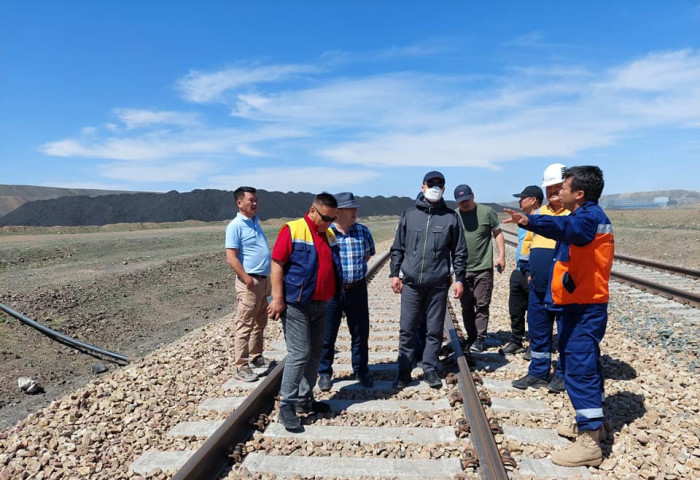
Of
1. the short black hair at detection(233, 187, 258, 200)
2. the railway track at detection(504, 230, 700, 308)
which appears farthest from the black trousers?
the railway track at detection(504, 230, 700, 308)

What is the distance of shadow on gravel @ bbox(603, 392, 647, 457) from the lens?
152 inches

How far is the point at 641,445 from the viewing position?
3586 mm

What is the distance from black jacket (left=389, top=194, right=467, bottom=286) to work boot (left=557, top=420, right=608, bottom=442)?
1631mm

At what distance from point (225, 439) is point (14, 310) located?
22.6ft

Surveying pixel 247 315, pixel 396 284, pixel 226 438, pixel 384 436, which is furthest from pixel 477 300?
pixel 226 438

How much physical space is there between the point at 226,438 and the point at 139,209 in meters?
51.1

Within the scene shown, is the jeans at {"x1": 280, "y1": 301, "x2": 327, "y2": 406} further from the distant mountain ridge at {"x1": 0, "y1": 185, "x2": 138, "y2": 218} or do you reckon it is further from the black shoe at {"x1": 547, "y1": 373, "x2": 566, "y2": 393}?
the distant mountain ridge at {"x1": 0, "y1": 185, "x2": 138, "y2": 218}

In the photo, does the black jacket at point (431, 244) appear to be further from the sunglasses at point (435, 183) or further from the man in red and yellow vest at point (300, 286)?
the man in red and yellow vest at point (300, 286)

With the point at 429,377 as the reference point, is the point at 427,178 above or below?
above

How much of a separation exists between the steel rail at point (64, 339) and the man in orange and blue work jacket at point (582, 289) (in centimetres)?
581

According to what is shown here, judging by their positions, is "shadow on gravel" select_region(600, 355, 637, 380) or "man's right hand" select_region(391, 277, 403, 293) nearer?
"man's right hand" select_region(391, 277, 403, 293)

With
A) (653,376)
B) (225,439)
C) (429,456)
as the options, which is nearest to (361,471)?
(429,456)

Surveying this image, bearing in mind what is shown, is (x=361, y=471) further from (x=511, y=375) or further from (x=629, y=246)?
(x=629, y=246)

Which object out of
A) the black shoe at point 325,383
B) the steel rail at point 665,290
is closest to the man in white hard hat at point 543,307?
the black shoe at point 325,383
